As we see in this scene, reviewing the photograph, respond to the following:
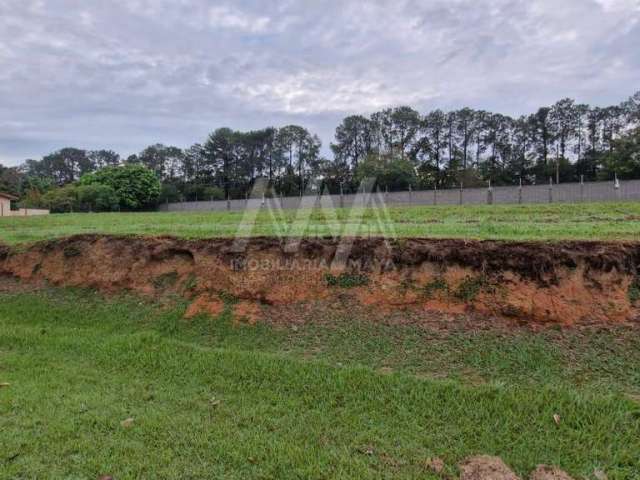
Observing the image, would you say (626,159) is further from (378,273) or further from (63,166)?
(63,166)

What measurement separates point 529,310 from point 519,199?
20108mm

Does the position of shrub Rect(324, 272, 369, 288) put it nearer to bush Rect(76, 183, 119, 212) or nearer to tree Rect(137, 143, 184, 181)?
bush Rect(76, 183, 119, 212)

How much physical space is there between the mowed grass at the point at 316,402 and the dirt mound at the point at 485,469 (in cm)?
7

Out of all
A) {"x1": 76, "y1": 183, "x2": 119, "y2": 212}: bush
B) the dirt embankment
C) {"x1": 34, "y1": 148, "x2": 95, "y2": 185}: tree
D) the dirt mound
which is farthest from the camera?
{"x1": 34, "y1": 148, "x2": 95, "y2": 185}: tree

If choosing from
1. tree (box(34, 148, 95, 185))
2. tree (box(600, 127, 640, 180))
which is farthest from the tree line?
tree (box(34, 148, 95, 185))

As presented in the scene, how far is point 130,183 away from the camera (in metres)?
43.2

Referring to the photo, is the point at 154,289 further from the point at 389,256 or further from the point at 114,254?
the point at 389,256

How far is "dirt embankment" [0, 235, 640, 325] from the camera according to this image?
14.7 feet

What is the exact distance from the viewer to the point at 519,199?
22359 mm

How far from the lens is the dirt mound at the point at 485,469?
2670 mm

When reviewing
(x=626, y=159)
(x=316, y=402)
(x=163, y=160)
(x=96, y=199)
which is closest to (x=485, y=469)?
(x=316, y=402)

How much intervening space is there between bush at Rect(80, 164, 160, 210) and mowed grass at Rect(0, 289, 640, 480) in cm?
4079

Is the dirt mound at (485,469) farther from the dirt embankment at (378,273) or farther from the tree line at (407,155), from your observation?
the tree line at (407,155)

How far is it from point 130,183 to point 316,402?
45.1 metres
